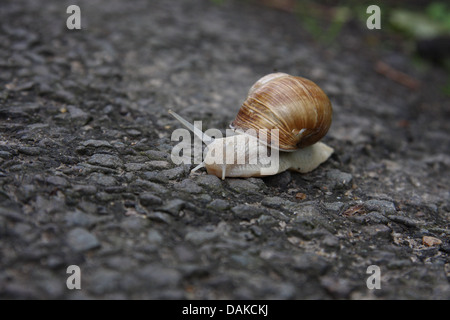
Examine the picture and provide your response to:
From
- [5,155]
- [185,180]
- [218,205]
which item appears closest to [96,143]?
→ [5,155]

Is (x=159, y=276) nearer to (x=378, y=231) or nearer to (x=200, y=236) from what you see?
(x=200, y=236)

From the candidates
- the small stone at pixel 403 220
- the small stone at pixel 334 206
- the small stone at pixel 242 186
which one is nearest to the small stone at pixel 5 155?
the small stone at pixel 242 186

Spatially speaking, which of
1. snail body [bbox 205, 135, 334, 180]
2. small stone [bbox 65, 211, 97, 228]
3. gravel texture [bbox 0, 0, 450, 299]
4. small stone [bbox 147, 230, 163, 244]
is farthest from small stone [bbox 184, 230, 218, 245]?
snail body [bbox 205, 135, 334, 180]

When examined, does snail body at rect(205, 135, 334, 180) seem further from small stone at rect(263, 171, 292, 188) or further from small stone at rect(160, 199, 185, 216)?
small stone at rect(160, 199, 185, 216)

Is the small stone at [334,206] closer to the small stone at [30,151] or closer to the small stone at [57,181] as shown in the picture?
the small stone at [57,181]

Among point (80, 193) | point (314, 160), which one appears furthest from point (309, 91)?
point (80, 193)

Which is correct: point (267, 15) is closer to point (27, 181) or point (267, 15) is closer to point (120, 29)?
point (120, 29)
